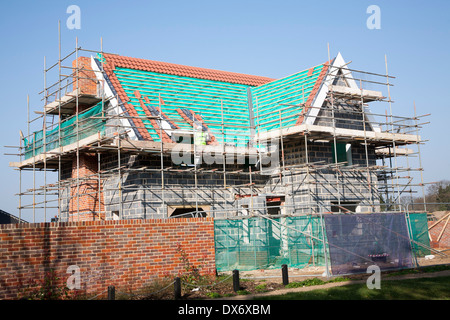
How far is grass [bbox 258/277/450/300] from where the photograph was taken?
11.8 meters

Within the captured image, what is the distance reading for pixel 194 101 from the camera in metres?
24.0

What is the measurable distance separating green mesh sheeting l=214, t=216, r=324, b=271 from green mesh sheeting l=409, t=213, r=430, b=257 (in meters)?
4.13

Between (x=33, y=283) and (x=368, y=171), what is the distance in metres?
16.8

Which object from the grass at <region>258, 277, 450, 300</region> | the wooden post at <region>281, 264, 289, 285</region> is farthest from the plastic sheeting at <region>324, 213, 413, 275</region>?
the grass at <region>258, 277, 450, 300</region>

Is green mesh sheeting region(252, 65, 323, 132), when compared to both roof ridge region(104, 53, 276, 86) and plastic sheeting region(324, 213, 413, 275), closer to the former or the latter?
roof ridge region(104, 53, 276, 86)

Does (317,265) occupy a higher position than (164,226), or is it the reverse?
(164,226)

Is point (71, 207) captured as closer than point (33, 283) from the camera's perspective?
No

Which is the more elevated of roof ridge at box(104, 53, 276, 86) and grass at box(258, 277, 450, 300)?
roof ridge at box(104, 53, 276, 86)

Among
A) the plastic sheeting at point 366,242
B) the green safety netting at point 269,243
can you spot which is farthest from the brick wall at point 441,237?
the plastic sheeting at point 366,242

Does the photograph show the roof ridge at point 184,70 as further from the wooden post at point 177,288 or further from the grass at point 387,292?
the grass at point 387,292

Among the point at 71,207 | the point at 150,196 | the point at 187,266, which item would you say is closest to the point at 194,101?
the point at 150,196

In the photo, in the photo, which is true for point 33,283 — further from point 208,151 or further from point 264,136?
point 264,136
